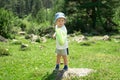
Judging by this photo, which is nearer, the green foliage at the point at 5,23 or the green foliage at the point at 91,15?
the green foliage at the point at 5,23

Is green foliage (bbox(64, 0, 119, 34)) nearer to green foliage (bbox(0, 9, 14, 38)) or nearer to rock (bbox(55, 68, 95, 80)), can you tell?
green foliage (bbox(0, 9, 14, 38))

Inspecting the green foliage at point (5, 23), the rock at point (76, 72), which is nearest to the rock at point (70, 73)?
the rock at point (76, 72)

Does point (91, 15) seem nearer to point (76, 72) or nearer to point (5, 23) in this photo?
point (5, 23)

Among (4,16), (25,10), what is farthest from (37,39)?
(25,10)

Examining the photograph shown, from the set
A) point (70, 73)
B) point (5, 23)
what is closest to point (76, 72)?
point (70, 73)

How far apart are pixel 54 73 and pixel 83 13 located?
44.7 m

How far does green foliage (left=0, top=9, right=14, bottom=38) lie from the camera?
135 ft

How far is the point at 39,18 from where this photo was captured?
98438mm

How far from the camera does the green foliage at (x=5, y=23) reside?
41.2 meters

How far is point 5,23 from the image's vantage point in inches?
1634

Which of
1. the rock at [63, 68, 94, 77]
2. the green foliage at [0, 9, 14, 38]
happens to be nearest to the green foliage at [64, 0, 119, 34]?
the green foliage at [0, 9, 14, 38]

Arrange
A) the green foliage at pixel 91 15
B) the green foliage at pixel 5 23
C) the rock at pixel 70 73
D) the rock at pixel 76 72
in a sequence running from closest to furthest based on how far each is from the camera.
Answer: the rock at pixel 70 73 < the rock at pixel 76 72 < the green foliage at pixel 5 23 < the green foliage at pixel 91 15

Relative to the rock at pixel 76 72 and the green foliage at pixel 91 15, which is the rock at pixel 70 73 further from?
the green foliage at pixel 91 15

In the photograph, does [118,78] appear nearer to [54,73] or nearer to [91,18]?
[54,73]
